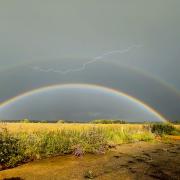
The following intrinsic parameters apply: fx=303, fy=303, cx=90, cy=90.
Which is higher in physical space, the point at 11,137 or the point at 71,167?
the point at 11,137

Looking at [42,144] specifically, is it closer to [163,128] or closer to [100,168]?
[100,168]

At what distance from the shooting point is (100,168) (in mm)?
13008

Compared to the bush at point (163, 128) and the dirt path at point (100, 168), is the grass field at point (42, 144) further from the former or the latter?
the bush at point (163, 128)

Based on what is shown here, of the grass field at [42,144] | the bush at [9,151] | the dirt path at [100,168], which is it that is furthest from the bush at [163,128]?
the bush at [9,151]

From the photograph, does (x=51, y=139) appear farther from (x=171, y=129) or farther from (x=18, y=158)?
(x=171, y=129)

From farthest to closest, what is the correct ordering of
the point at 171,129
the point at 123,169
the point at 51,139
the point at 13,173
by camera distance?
the point at 171,129 → the point at 51,139 → the point at 123,169 → the point at 13,173

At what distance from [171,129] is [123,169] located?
1179 inches

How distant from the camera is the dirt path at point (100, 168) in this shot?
11.5 metres

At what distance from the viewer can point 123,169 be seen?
12953 mm

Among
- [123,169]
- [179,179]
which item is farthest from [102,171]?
[179,179]

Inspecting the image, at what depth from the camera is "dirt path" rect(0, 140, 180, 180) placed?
1148 cm

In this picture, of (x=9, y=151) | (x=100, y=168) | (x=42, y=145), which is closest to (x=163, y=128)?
(x=42, y=145)

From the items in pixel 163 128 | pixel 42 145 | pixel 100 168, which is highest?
pixel 163 128

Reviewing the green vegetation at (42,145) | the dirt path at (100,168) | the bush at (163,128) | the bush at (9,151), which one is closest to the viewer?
the dirt path at (100,168)
